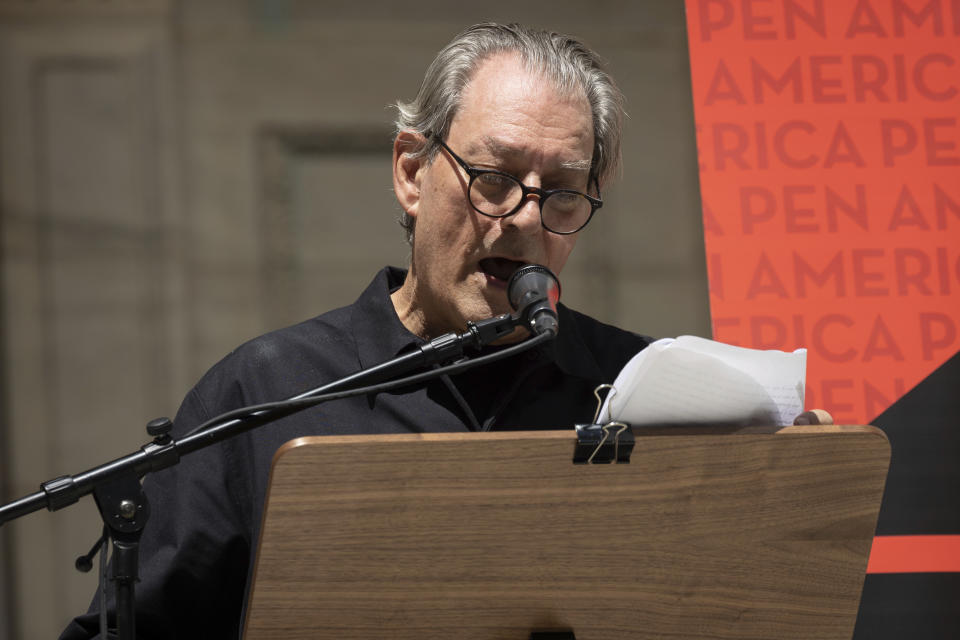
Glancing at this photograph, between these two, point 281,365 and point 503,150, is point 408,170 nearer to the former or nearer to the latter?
point 503,150

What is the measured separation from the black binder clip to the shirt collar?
700 mm

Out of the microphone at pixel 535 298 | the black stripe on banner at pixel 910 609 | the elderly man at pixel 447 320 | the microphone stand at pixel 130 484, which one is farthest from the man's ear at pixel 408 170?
the black stripe on banner at pixel 910 609

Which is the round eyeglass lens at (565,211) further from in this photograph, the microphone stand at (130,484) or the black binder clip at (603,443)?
the black binder clip at (603,443)

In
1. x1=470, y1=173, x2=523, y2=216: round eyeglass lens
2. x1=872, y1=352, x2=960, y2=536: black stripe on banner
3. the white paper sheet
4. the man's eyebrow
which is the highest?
the man's eyebrow

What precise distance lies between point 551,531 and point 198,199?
3.05 m

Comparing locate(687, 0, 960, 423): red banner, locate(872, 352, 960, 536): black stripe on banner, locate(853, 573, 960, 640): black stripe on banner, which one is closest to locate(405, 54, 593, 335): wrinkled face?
locate(687, 0, 960, 423): red banner

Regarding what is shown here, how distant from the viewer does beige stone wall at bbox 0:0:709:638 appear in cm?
381

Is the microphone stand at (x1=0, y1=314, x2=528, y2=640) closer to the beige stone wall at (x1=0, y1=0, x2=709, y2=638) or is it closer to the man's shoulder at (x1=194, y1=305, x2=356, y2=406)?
the man's shoulder at (x1=194, y1=305, x2=356, y2=406)

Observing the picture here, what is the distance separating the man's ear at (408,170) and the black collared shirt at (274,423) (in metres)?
0.18

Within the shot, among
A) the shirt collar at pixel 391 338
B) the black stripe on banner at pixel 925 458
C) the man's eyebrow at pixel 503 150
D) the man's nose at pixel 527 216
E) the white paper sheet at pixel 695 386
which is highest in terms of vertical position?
the man's eyebrow at pixel 503 150

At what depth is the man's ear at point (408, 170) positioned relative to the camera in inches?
77.0

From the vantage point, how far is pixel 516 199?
1771 millimetres

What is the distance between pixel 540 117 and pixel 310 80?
2.29 meters

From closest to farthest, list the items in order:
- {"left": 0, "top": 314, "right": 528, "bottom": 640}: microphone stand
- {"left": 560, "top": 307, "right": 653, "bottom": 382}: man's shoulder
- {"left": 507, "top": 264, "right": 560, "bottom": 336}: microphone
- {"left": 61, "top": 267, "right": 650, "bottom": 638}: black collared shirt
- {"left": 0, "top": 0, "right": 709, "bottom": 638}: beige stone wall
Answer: {"left": 0, "top": 314, "right": 528, "bottom": 640}: microphone stand, {"left": 507, "top": 264, "right": 560, "bottom": 336}: microphone, {"left": 61, "top": 267, "right": 650, "bottom": 638}: black collared shirt, {"left": 560, "top": 307, "right": 653, "bottom": 382}: man's shoulder, {"left": 0, "top": 0, "right": 709, "bottom": 638}: beige stone wall
